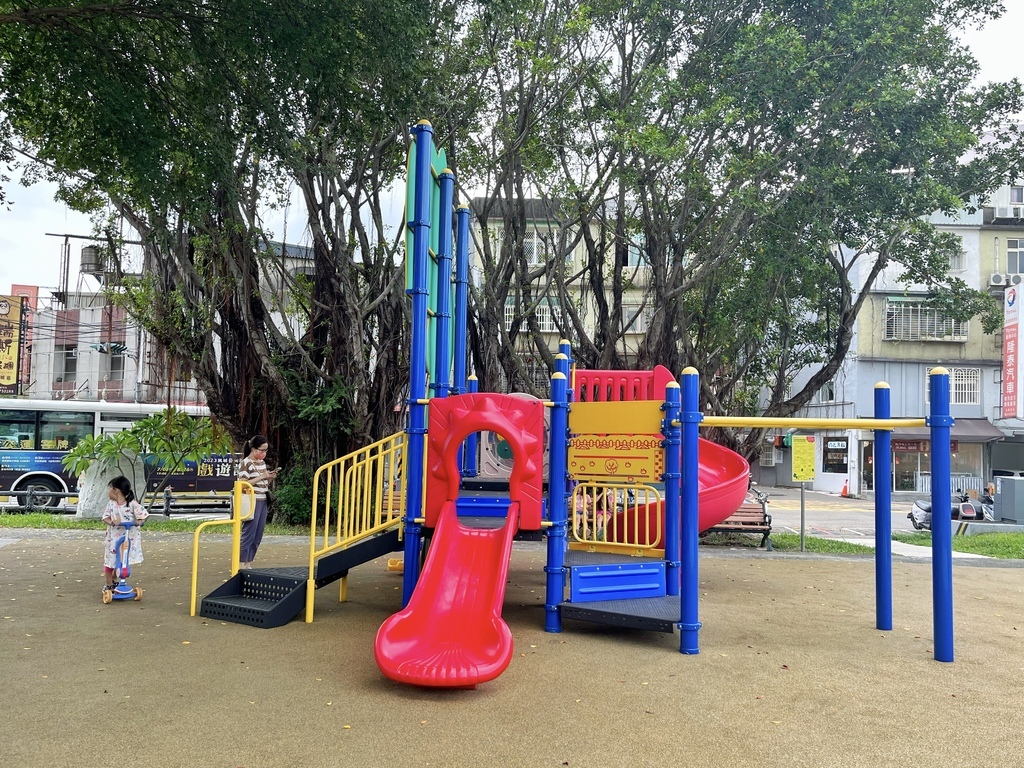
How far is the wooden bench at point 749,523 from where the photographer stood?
1348 cm

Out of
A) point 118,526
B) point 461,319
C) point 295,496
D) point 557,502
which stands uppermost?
point 461,319

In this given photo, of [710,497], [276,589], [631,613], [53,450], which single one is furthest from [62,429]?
[631,613]

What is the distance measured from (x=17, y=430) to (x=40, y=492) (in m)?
2.73

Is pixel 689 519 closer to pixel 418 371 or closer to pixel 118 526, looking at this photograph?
pixel 418 371

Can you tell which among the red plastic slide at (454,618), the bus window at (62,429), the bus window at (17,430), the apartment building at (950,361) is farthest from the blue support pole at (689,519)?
the apartment building at (950,361)

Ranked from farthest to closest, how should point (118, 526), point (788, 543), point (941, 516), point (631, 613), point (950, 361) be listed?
point (950, 361)
point (788, 543)
point (118, 526)
point (631, 613)
point (941, 516)

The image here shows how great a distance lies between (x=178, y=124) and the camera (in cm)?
945

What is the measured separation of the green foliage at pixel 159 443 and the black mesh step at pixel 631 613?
10.7 meters

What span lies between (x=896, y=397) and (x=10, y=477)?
29.9 meters

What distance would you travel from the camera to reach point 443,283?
8.46 metres

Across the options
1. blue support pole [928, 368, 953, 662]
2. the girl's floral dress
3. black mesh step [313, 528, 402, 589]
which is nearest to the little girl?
the girl's floral dress

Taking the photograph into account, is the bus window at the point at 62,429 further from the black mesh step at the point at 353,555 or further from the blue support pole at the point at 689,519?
the blue support pole at the point at 689,519

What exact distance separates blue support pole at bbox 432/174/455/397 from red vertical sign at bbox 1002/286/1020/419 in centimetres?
2372

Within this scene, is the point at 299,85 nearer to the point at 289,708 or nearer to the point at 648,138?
the point at 648,138
